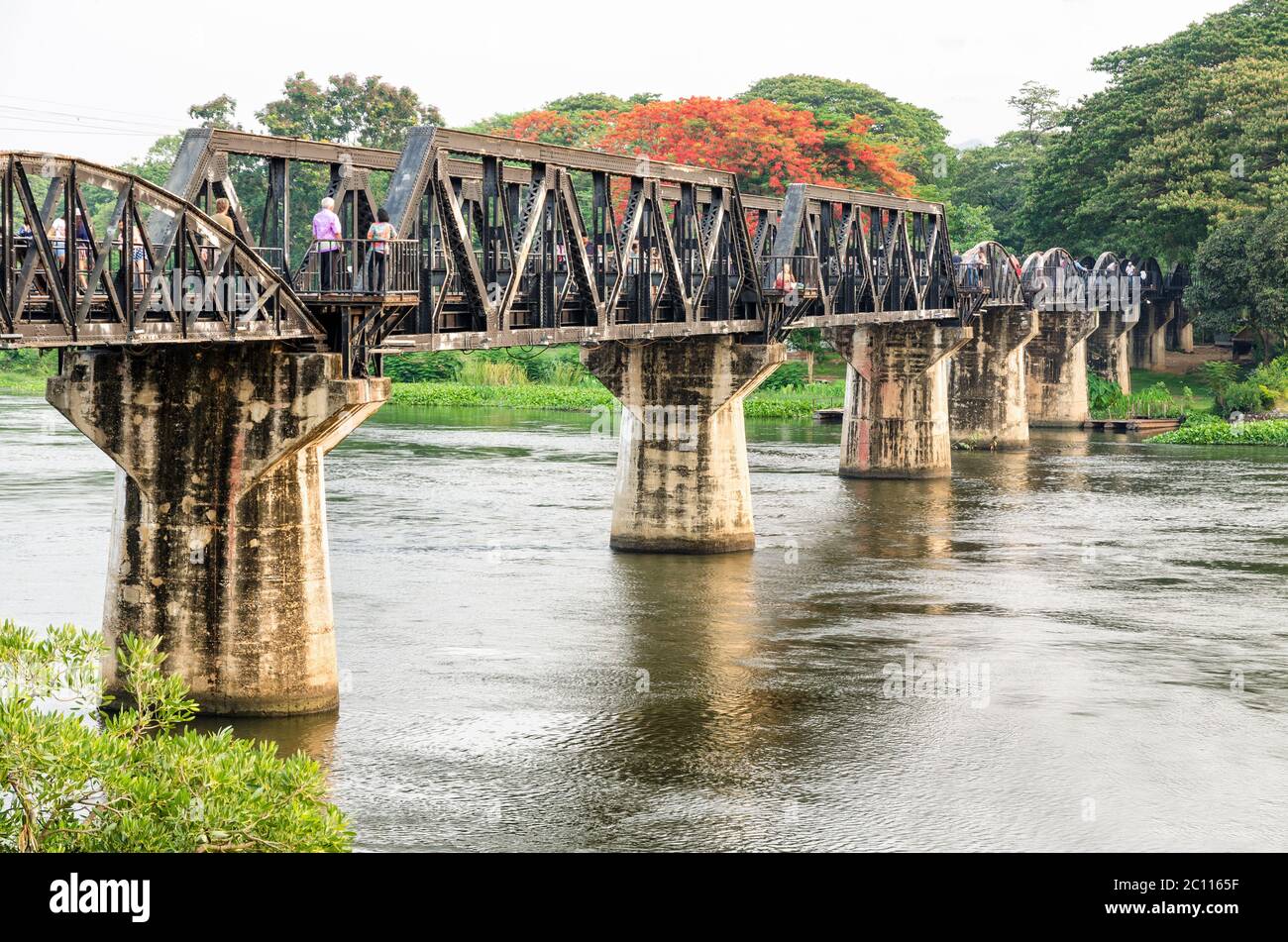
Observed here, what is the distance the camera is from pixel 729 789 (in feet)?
86.9

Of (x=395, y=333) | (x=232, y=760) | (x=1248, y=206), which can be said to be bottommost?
(x=232, y=760)

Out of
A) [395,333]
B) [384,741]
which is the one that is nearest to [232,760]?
[384,741]

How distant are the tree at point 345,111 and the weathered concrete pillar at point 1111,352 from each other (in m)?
40.8

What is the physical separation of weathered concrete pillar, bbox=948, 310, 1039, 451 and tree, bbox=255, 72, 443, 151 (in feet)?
137

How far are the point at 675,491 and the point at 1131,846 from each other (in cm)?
2375

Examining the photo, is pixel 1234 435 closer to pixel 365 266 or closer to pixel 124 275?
pixel 365 266

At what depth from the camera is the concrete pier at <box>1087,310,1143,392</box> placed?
100938mm

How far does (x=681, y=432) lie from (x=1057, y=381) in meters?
56.0

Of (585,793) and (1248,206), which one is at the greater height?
(1248,206)

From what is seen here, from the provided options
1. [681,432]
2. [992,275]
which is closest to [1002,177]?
[992,275]

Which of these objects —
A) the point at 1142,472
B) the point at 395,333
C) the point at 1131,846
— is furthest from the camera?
the point at 1142,472

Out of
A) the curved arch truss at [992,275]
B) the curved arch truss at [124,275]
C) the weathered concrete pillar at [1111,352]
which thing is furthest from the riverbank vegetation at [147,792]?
the weathered concrete pillar at [1111,352]

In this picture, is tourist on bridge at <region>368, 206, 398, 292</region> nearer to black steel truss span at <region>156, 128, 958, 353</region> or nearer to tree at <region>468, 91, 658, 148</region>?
black steel truss span at <region>156, 128, 958, 353</region>
